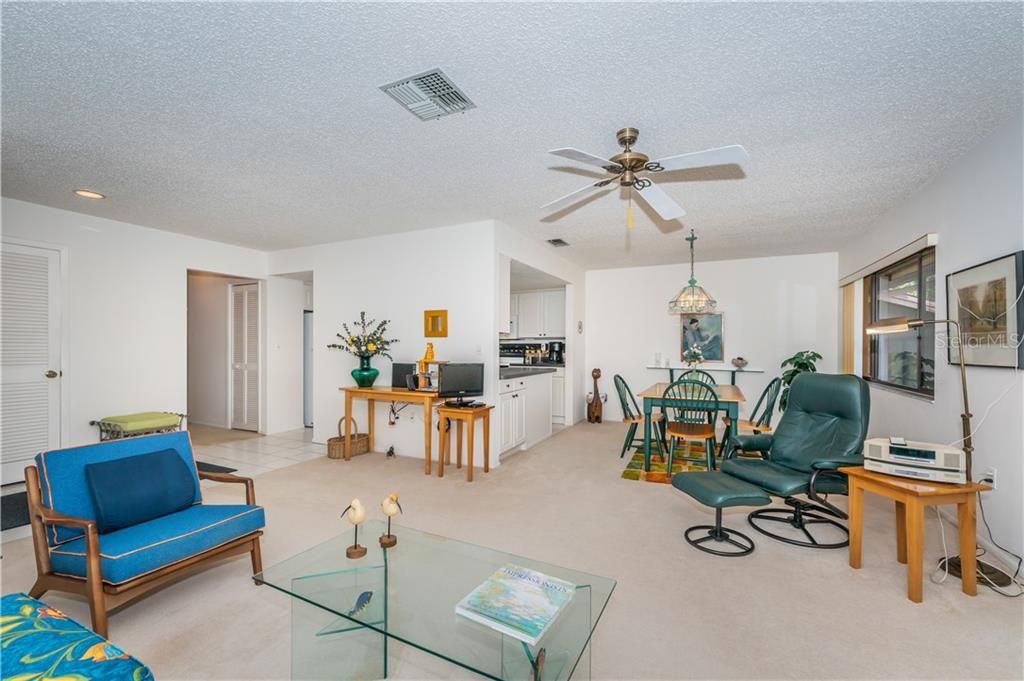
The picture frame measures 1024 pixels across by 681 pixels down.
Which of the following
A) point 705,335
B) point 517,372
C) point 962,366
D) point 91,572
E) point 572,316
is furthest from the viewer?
point 572,316

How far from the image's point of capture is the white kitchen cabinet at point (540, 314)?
7633 mm

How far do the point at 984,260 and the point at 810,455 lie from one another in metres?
1.60

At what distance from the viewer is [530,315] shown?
792cm

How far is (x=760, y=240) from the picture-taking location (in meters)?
5.54

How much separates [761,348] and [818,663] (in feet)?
18.2

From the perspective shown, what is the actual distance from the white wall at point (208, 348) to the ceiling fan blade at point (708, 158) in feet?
20.3

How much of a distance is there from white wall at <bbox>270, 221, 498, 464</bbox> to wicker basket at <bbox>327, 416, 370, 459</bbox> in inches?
4.3

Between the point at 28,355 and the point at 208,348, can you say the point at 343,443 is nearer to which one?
the point at 28,355

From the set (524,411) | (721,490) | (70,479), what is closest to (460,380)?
(524,411)

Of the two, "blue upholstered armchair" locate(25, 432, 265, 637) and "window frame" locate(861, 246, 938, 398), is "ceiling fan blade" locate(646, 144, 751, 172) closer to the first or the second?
"window frame" locate(861, 246, 938, 398)

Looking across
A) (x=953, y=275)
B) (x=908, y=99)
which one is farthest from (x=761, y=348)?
(x=908, y=99)

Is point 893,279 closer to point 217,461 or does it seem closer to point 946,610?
point 946,610

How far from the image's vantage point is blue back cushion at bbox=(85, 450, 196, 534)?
7.18 feet

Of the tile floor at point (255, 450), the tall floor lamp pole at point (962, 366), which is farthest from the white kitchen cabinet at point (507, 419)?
the tall floor lamp pole at point (962, 366)
